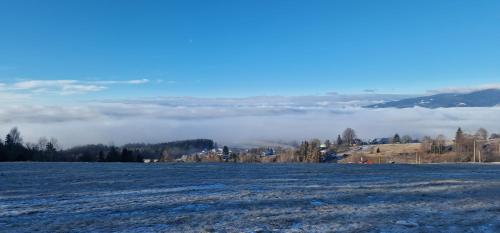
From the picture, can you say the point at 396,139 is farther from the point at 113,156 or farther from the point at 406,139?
the point at 113,156

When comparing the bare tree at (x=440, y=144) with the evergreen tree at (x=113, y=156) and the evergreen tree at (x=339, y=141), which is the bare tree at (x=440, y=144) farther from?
the evergreen tree at (x=113, y=156)

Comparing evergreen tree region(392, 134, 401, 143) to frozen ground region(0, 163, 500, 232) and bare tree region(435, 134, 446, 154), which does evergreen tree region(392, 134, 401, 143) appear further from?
frozen ground region(0, 163, 500, 232)

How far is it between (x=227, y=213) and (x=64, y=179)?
10.3 m

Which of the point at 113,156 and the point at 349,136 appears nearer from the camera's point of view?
the point at 113,156

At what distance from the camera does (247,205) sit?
1220 centimetres

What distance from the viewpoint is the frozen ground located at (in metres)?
9.74

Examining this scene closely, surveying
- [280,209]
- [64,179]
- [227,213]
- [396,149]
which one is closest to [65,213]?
[227,213]

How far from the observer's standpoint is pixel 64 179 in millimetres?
18953

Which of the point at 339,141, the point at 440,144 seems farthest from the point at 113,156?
the point at 339,141

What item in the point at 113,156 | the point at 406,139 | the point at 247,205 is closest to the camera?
the point at 247,205

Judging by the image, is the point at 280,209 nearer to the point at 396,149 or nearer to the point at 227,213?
the point at 227,213

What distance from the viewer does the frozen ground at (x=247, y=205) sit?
32.0ft

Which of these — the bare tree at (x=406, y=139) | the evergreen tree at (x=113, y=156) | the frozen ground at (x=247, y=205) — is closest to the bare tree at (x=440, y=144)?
the bare tree at (x=406, y=139)

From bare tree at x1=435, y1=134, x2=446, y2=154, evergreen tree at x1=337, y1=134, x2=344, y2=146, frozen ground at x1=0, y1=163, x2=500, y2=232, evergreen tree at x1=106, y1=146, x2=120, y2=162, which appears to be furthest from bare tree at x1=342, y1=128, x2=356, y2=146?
frozen ground at x1=0, y1=163, x2=500, y2=232
